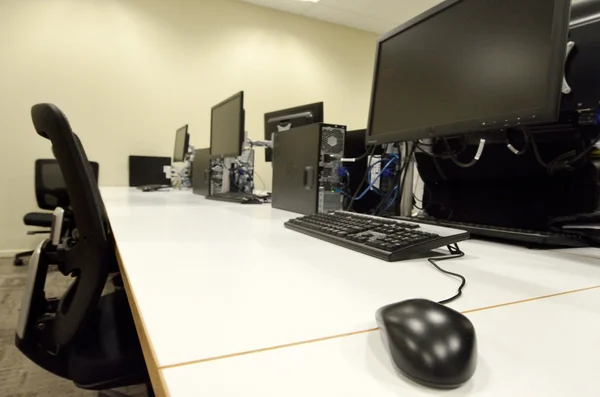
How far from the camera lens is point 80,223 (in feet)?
2.61

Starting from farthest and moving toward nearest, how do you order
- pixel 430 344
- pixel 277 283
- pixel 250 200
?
1. pixel 250 200
2. pixel 277 283
3. pixel 430 344

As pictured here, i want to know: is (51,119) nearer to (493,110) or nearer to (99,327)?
(99,327)

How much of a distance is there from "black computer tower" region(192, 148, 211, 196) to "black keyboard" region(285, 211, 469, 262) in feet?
4.80

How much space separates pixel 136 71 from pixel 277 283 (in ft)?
12.4

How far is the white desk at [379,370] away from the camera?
26 cm

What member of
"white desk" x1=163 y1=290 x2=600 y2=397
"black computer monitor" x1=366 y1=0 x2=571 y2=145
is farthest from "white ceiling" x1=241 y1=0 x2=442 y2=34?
"white desk" x1=163 y1=290 x2=600 y2=397

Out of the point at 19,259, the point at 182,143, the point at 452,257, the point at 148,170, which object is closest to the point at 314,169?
the point at 452,257

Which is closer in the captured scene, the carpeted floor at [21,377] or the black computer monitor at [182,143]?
the carpeted floor at [21,377]

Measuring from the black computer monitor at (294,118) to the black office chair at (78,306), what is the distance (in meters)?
1.21

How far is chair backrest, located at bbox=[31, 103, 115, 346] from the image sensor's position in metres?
0.76

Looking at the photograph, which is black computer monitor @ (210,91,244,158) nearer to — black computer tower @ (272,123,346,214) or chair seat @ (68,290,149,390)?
black computer tower @ (272,123,346,214)

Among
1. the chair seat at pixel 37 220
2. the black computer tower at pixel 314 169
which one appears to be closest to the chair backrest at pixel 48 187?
the chair seat at pixel 37 220

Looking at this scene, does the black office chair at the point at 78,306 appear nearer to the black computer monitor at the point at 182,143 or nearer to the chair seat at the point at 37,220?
the black computer monitor at the point at 182,143

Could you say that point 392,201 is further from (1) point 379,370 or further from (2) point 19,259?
(2) point 19,259
